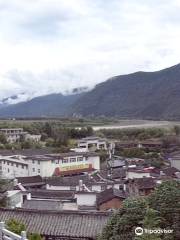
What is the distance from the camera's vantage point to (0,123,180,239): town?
1275 centimetres

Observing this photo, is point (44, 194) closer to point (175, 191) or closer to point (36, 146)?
point (175, 191)

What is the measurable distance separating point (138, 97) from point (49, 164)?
285ft

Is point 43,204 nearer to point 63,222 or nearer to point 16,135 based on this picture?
point 63,222

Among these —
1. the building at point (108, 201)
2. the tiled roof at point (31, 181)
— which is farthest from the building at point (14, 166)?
the building at point (108, 201)

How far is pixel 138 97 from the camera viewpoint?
12744 centimetres

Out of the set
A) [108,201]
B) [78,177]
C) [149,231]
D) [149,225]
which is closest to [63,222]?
[149,225]

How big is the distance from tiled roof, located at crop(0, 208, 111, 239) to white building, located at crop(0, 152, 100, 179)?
29.5 metres

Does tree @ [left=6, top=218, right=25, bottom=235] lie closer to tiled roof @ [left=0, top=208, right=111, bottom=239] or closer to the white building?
tiled roof @ [left=0, top=208, right=111, bottom=239]

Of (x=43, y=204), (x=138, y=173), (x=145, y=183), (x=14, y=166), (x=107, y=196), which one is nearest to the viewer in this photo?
(x=43, y=204)

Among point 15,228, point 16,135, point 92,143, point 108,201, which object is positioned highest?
point 16,135

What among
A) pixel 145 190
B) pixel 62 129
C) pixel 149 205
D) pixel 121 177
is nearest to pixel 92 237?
pixel 149 205

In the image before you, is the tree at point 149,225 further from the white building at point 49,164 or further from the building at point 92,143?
the building at point 92,143

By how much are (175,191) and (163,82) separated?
385 feet

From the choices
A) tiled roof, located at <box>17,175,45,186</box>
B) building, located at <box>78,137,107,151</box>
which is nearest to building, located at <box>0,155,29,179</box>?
tiled roof, located at <box>17,175,45,186</box>
